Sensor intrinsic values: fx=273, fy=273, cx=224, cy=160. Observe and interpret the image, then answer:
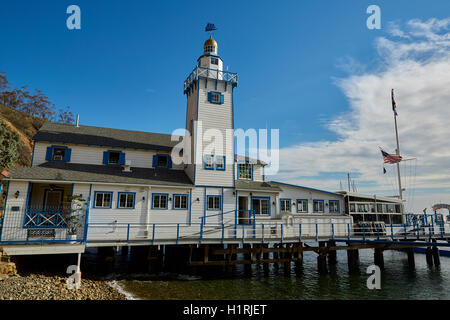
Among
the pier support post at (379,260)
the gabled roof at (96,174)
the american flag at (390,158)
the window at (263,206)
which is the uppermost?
the american flag at (390,158)

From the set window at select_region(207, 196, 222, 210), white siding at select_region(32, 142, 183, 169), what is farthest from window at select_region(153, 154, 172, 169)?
window at select_region(207, 196, 222, 210)

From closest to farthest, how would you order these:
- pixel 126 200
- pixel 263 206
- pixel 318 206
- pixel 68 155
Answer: pixel 126 200 < pixel 68 155 < pixel 263 206 < pixel 318 206

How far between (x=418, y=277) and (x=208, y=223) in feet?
54.9

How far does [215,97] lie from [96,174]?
1099 centimetres

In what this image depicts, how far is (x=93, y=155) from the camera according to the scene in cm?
2111

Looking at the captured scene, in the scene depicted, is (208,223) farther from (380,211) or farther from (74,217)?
(380,211)

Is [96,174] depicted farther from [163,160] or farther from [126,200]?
[163,160]

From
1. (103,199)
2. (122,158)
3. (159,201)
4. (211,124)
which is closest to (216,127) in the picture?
(211,124)

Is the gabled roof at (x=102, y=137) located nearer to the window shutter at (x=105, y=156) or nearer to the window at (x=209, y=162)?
the window shutter at (x=105, y=156)

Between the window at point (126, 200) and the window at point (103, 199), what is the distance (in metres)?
0.63

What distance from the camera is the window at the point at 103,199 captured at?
59.3 feet

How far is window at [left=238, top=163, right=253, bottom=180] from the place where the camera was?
2399 cm

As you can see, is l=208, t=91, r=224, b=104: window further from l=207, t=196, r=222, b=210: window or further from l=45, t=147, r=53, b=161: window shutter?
l=45, t=147, r=53, b=161: window shutter

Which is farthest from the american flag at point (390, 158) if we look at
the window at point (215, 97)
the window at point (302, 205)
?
the window at point (215, 97)
